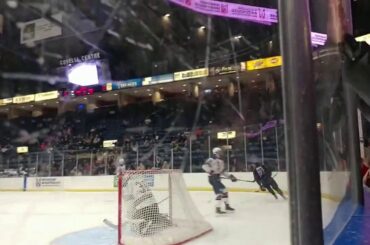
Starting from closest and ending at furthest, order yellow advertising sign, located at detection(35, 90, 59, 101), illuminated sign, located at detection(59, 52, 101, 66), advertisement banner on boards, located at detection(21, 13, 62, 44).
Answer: advertisement banner on boards, located at detection(21, 13, 62, 44) < yellow advertising sign, located at detection(35, 90, 59, 101) < illuminated sign, located at detection(59, 52, 101, 66)

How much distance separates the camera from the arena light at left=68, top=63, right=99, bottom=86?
12.2 m

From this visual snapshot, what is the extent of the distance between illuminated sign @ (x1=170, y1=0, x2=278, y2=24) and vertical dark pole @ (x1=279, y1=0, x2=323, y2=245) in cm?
337

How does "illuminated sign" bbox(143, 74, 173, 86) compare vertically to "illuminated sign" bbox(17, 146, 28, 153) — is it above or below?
above

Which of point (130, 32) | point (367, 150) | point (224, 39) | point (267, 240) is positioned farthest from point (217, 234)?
point (130, 32)

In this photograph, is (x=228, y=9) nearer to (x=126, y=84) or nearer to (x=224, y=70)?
(x=224, y=70)

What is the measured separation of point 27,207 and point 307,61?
612 cm

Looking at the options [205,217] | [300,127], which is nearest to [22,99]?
[205,217]

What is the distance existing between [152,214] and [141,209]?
0.11m

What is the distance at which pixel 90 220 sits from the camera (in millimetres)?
5000

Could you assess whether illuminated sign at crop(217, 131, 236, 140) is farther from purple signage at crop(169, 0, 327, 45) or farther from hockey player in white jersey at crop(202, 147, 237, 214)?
purple signage at crop(169, 0, 327, 45)

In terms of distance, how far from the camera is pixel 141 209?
357 cm

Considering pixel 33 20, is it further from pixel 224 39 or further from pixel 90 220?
pixel 224 39

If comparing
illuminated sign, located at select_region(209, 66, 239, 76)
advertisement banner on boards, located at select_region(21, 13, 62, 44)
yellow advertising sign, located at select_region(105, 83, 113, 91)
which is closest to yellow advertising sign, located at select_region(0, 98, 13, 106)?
advertisement banner on boards, located at select_region(21, 13, 62, 44)

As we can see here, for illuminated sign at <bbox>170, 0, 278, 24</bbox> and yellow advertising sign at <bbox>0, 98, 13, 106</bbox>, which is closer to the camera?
illuminated sign at <bbox>170, 0, 278, 24</bbox>
